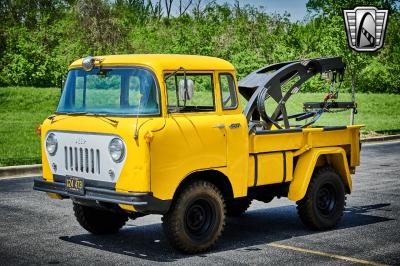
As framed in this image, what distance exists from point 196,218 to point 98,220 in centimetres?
159

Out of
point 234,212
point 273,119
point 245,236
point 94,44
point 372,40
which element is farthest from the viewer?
point 94,44

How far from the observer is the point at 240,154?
8.75m

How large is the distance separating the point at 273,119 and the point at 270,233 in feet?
4.97

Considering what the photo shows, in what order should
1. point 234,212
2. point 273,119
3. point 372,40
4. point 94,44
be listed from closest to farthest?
point 273,119, point 234,212, point 372,40, point 94,44

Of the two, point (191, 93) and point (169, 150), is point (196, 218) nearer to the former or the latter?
point (169, 150)

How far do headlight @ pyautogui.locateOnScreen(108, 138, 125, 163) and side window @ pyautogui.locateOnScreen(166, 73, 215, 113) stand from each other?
2.17ft

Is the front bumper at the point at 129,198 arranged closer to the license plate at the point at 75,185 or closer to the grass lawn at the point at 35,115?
the license plate at the point at 75,185

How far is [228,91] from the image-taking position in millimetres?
8977

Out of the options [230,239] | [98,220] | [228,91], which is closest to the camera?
[228,91]

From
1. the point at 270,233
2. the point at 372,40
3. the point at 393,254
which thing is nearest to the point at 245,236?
the point at 270,233

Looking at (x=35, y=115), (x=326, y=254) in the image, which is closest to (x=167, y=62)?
(x=326, y=254)

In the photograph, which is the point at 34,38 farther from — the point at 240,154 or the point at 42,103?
the point at 240,154

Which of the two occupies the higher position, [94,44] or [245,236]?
[94,44]

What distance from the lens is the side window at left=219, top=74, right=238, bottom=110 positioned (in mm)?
8820
